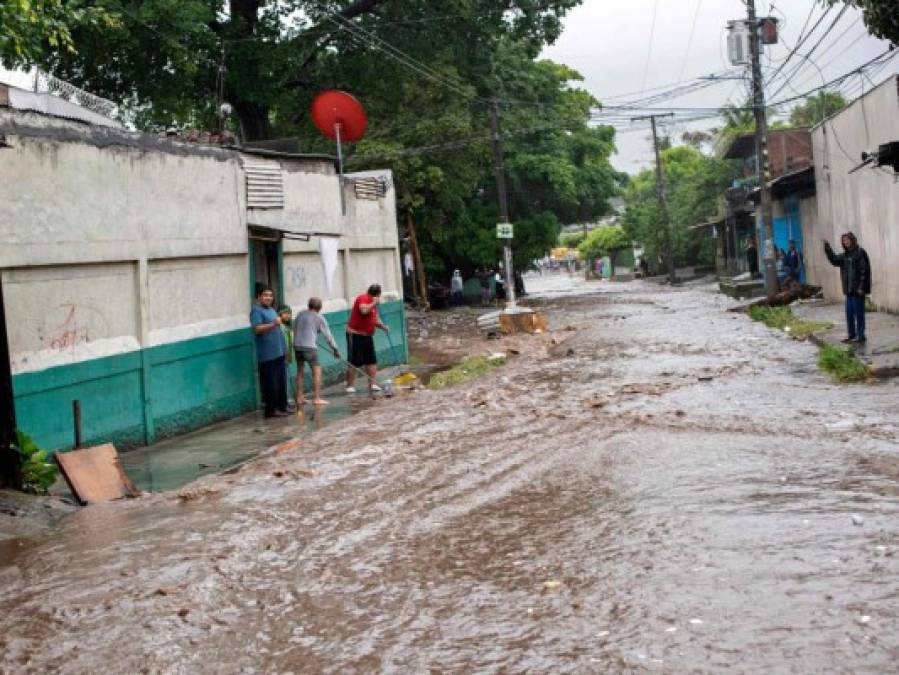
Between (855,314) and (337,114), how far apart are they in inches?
336

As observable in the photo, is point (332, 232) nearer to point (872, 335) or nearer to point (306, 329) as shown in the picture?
point (306, 329)

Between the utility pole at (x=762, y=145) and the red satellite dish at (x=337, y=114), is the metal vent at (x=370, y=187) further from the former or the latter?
the utility pole at (x=762, y=145)

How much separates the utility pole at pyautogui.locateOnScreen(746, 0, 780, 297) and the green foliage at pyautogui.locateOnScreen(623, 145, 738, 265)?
72.7ft

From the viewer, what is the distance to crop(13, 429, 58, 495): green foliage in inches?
344

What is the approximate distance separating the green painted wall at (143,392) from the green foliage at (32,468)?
123cm

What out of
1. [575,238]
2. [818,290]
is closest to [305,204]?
[818,290]

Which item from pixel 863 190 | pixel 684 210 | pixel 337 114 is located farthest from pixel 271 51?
pixel 684 210

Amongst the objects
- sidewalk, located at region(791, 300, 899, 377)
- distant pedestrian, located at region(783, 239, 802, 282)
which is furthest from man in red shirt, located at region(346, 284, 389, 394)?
distant pedestrian, located at region(783, 239, 802, 282)

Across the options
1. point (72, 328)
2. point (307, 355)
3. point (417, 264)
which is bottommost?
point (307, 355)

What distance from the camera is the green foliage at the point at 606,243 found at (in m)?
77.2

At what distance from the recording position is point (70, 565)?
22.5 ft

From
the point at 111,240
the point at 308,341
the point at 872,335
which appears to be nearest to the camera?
the point at 111,240

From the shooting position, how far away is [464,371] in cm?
1770

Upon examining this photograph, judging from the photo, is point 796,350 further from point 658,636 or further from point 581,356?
point 658,636
